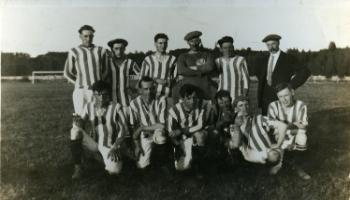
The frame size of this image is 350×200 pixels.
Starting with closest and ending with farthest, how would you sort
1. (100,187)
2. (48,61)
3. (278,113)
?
1. (100,187)
2. (278,113)
3. (48,61)

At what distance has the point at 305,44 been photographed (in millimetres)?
3443

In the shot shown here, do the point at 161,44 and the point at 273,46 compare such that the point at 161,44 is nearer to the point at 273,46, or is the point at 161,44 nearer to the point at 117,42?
the point at 117,42

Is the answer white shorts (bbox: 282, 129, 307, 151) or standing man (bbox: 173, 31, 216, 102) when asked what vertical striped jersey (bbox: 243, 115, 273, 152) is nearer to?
white shorts (bbox: 282, 129, 307, 151)

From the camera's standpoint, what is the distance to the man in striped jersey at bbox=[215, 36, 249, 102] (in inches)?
131

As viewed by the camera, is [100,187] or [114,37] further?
[114,37]

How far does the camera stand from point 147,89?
3.15 m

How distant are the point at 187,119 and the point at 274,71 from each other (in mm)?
766

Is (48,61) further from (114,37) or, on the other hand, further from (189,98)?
(189,98)

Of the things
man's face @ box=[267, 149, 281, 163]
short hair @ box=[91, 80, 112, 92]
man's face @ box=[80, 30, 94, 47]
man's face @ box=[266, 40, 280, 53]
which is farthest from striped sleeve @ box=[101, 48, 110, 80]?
man's face @ box=[267, 149, 281, 163]

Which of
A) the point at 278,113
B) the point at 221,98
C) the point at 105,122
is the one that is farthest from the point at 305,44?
the point at 105,122

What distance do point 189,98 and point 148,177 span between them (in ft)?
2.00

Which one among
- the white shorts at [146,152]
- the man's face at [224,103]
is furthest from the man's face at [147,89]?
the man's face at [224,103]

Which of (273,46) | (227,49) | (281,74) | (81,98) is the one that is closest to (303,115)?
(281,74)

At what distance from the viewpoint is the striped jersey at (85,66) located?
3305 mm
